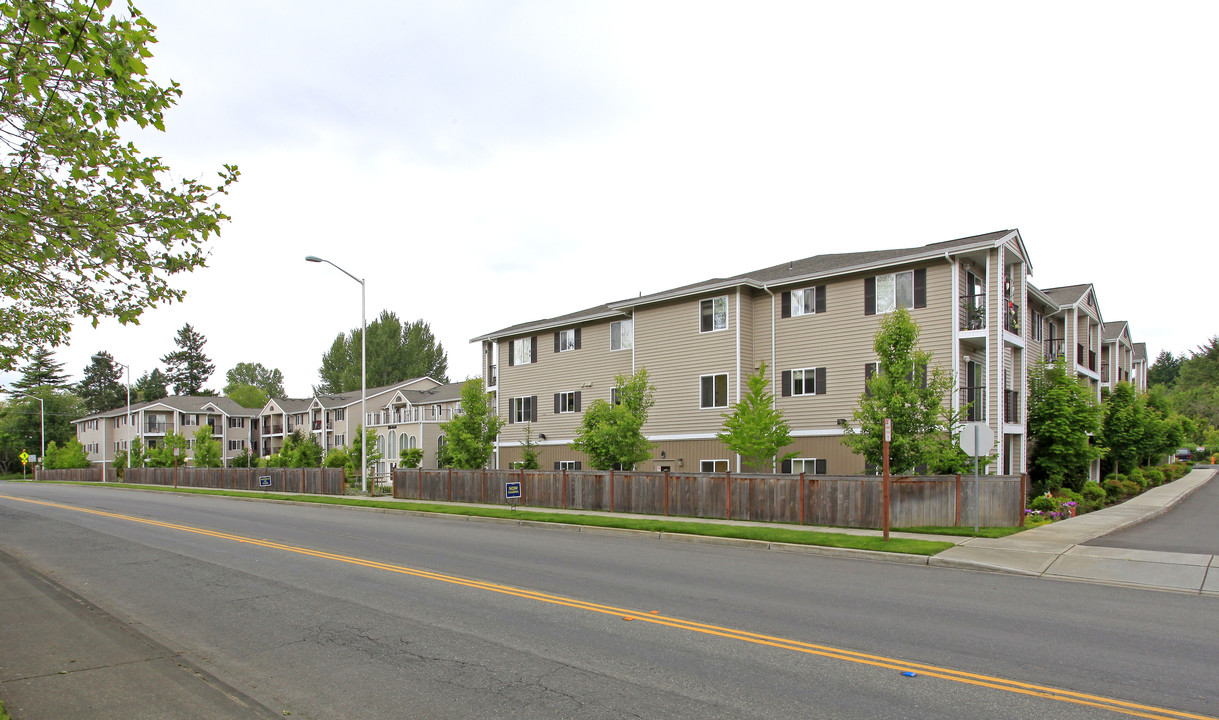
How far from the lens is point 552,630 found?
27.3ft

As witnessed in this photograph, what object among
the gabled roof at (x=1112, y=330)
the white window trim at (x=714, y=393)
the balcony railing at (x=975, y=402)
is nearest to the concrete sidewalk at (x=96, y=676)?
the white window trim at (x=714, y=393)

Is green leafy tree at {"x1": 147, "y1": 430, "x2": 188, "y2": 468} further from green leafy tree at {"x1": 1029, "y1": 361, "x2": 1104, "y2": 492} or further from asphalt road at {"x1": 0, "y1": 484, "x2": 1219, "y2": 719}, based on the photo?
green leafy tree at {"x1": 1029, "y1": 361, "x2": 1104, "y2": 492}

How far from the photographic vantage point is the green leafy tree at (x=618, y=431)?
1057 inches

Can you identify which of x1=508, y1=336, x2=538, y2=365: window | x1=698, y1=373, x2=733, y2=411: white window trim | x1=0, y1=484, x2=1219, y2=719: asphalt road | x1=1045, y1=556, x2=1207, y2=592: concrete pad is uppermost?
x1=508, y1=336, x2=538, y2=365: window

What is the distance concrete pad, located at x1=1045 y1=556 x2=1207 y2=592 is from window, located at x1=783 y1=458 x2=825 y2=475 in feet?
43.1

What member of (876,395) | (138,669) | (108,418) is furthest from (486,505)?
(108,418)

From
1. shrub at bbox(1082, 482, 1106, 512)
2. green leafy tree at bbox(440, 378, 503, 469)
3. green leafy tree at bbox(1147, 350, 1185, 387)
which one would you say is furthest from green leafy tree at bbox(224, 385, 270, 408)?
green leafy tree at bbox(1147, 350, 1185, 387)

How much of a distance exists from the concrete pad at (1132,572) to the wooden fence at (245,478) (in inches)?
1308

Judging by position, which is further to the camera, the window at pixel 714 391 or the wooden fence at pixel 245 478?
the wooden fence at pixel 245 478

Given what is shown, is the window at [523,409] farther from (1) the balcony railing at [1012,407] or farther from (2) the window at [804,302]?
(1) the balcony railing at [1012,407]

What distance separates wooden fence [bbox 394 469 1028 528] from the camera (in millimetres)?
19250

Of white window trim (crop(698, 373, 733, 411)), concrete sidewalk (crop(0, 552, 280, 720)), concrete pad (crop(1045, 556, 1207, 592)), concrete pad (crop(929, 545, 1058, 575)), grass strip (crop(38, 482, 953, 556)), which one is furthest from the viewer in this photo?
white window trim (crop(698, 373, 733, 411))

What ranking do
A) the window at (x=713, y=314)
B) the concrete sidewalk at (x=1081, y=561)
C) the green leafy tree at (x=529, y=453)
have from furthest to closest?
1. the green leafy tree at (x=529, y=453)
2. the window at (x=713, y=314)
3. the concrete sidewalk at (x=1081, y=561)

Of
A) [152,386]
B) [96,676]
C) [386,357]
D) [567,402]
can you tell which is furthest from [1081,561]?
[152,386]
